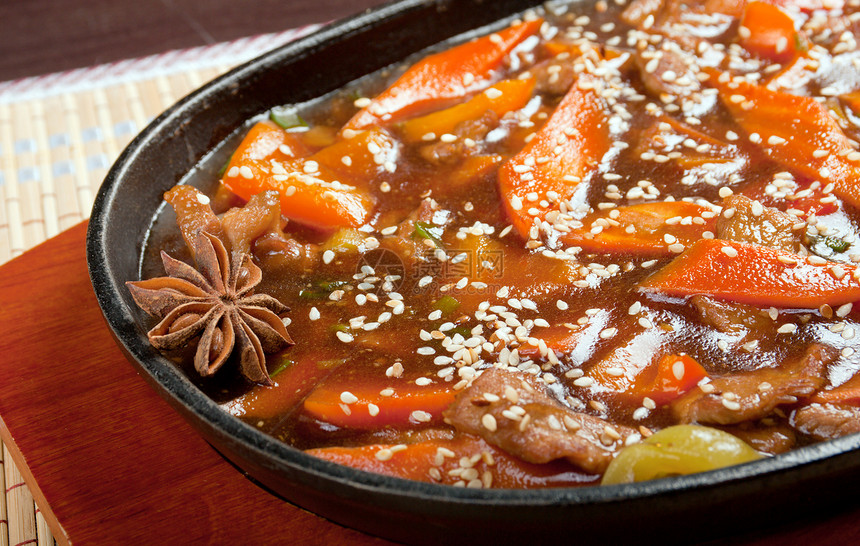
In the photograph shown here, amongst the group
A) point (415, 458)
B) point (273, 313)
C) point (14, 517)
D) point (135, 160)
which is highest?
point (135, 160)

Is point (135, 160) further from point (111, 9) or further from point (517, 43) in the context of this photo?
point (111, 9)

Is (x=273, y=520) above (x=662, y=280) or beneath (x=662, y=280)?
beneath

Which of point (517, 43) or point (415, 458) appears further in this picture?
point (517, 43)

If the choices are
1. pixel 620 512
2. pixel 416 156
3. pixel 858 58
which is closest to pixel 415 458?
pixel 620 512

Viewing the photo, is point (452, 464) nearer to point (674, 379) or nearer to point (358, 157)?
point (674, 379)

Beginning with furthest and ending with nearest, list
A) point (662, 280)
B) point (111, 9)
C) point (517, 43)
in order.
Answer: point (111, 9) < point (517, 43) < point (662, 280)

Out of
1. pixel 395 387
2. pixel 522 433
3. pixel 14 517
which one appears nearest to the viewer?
pixel 522 433

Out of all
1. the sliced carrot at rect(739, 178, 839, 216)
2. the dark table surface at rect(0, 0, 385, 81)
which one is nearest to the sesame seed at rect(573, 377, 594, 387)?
the sliced carrot at rect(739, 178, 839, 216)

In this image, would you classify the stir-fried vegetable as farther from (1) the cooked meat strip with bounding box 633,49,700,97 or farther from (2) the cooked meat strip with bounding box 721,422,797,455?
(1) the cooked meat strip with bounding box 633,49,700,97

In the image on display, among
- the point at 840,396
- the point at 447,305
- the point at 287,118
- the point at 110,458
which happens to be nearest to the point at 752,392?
the point at 840,396
